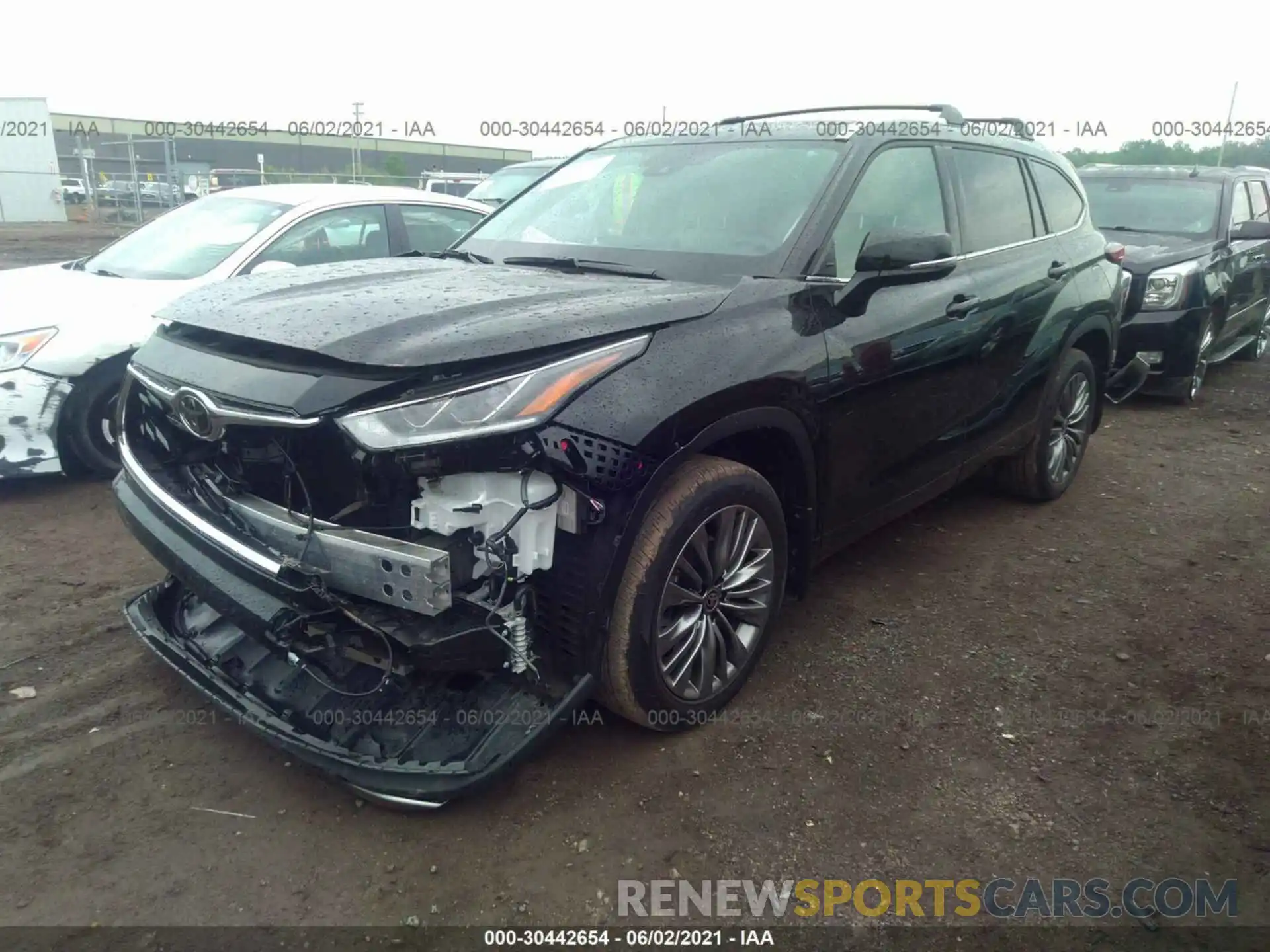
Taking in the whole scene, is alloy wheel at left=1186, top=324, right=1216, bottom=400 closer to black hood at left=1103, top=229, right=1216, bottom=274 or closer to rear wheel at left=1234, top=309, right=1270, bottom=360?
black hood at left=1103, top=229, right=1216, bottom=274

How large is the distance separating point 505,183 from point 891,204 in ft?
28.0

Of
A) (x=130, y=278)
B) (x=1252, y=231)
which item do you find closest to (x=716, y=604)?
(x=130, y=278)

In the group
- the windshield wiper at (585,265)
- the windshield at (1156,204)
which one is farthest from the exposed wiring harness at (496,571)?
the windshield at (1156,204)

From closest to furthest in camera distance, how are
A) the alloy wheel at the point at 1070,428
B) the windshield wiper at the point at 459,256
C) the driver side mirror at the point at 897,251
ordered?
the driver side mirror at the point at 897,251 → the windshield wiper at the point at 459,256 → the alloy wheel at the point at 1070,428

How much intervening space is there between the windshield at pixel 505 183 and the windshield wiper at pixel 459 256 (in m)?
7.13

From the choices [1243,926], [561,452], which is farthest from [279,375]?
[1243,926]

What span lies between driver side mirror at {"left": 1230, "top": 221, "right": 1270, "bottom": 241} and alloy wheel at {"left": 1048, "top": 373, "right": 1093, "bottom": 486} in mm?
3618

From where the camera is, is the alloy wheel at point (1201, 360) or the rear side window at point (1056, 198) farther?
the alloy wheel at point (1201, 360)

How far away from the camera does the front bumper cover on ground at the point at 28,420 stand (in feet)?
14.3

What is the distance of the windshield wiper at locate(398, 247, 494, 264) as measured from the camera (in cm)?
371

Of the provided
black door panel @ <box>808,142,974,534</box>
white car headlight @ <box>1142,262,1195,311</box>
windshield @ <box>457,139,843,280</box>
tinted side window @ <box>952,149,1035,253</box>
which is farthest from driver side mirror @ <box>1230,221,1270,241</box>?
windshield @ <box>457,139,843,280</box>

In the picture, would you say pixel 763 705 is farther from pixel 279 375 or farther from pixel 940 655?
pixel 279 375

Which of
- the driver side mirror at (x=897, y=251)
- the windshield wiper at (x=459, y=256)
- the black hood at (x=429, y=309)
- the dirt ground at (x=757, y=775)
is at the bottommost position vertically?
the dirt ground at (x=757, y=775)

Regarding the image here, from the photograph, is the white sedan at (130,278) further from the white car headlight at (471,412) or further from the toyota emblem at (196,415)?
the white car headlight at (471,412)
